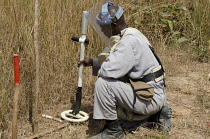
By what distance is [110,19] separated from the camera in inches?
123

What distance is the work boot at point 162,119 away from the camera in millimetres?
3463

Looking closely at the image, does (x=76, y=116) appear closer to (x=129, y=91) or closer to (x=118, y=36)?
(x=129, y=91)

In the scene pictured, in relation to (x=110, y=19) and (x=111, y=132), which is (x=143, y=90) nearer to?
(x=111, y=132)

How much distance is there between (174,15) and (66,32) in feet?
9.74

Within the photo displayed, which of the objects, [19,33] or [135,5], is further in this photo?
[135,5]

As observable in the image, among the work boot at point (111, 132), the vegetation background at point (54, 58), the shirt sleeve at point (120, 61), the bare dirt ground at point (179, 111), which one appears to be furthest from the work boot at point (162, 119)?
the shirt sleeve at point (120, 61)

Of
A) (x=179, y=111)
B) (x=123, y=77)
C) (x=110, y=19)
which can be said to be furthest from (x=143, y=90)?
(x=179, y=111)

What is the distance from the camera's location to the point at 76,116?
Result: 12.1ft

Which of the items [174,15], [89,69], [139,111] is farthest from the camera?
[174,15]

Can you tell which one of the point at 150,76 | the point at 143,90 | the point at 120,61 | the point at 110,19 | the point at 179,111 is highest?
the point at 110,19

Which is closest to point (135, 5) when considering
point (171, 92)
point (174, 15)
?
point (174, 15)

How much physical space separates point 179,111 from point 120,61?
4.61ft

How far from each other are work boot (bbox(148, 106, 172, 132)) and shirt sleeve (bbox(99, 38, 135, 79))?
66 centimetres

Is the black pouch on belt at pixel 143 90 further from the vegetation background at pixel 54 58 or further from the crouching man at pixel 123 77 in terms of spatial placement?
the vegetation background at pixel 54 58
